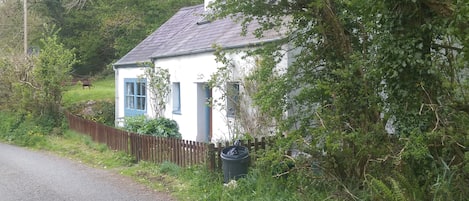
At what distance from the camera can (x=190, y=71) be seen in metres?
15.2

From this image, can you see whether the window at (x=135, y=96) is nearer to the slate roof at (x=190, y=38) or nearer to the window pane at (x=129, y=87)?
the window pane at (x=129, y=87)

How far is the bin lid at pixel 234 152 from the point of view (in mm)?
8680

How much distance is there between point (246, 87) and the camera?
38.6ft

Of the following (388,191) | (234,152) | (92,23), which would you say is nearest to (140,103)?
(234,152)

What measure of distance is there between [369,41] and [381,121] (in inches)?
46.4

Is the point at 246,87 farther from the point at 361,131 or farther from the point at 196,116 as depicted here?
the point at 361,131

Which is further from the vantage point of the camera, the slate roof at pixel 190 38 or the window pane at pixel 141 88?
the window pane at pixel 141 88

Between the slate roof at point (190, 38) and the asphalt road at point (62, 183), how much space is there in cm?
430

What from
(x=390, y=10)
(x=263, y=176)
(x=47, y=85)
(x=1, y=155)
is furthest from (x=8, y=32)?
(x=390, y=10)

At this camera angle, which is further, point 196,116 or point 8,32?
point 8,32

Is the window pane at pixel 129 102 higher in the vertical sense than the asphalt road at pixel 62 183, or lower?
higher

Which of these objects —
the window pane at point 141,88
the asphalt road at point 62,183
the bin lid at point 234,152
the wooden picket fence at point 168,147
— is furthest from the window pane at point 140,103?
the bin lid at point 234,152

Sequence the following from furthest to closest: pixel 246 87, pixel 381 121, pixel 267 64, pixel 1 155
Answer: pixel 1 155, pixel 246 87, pixel 267 64, pixel 381 121

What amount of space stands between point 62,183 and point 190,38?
8205 mm
